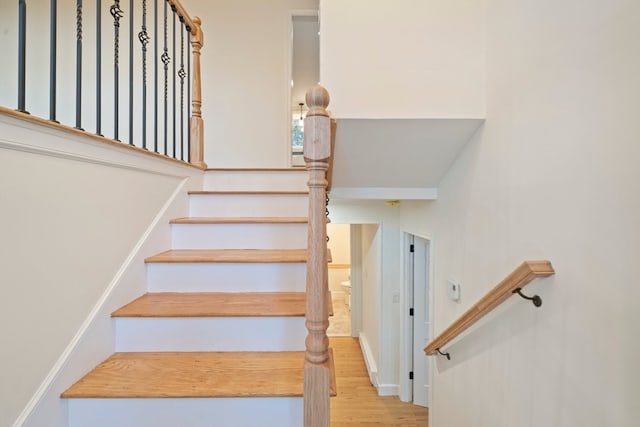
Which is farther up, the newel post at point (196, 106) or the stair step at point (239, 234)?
the newel post at point (196, 106)

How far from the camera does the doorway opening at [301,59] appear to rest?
3696mm

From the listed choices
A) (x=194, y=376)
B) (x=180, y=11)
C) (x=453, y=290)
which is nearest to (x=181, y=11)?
(x=180, y=11)

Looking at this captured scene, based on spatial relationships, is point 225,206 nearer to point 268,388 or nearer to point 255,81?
point 268,388

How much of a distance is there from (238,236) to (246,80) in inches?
92.3

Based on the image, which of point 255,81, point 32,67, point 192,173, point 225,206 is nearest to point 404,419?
point 225,206

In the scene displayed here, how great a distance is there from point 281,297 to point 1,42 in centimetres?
373

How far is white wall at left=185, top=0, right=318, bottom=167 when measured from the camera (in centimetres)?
358

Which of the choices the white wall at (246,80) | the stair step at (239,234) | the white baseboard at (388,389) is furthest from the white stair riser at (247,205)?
the white baseboard at (388,389)

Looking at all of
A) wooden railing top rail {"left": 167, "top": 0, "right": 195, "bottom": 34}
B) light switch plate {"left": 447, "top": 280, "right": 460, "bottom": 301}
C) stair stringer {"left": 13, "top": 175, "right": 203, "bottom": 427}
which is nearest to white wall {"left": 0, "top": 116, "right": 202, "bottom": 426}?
stair stringer {"left": 13, "top": 175, "right": 203, "bottom": 427}

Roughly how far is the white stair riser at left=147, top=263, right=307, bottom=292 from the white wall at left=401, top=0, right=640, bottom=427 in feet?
3.44

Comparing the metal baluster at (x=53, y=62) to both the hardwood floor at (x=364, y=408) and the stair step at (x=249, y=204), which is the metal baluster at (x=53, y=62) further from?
the hardwood floor at (x=364, y=408)

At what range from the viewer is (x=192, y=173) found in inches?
89.4

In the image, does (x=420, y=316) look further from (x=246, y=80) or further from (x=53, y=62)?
(x=53, y=62)

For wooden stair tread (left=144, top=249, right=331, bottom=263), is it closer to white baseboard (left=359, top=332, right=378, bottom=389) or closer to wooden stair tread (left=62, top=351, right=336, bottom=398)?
wooden stair tread (left=62, top=351, right=336, bottom=398)
